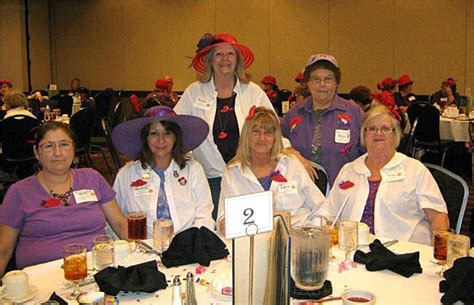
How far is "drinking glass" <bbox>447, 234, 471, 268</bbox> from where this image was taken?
84.9 inches

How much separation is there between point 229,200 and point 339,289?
851 mm

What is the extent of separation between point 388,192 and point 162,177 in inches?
47.8

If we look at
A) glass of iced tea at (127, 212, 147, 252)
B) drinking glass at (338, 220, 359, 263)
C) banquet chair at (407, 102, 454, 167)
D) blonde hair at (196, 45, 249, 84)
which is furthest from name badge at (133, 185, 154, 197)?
banquet chair at (407, 102, 454, 167)

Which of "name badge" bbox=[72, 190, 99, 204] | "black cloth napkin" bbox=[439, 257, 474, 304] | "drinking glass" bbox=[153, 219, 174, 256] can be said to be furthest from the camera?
"name badge" bbox=[72, 190, 99, 204]

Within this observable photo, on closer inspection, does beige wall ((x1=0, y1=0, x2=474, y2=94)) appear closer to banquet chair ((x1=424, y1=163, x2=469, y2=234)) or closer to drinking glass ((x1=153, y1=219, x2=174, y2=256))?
banquet chair ((x1=424, y1=163, x2=469, y2=234))

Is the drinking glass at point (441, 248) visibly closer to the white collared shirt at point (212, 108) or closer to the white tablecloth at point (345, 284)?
the white tablecloth at point (345, 284)

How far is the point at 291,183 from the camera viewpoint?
316 cm

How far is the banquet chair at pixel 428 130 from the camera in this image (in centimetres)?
718

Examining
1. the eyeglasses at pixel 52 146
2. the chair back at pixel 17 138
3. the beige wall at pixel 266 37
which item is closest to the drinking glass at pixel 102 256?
the eyeglasses at pixel 52 146

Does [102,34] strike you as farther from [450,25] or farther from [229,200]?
Result: [229,200]

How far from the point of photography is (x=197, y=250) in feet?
A: 7.49

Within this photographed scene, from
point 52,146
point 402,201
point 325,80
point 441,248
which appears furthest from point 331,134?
point 52,146

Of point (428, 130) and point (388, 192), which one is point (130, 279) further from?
point (428, 130)

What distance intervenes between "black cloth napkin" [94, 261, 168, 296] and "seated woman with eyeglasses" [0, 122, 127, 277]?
0.79 meters
